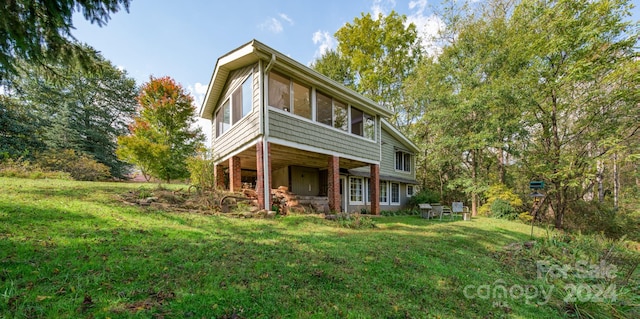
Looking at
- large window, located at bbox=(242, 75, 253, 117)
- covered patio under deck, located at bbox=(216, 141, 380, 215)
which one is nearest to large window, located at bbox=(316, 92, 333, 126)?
covered patio under deck, located at bbox=(216, 141, 380, 215)

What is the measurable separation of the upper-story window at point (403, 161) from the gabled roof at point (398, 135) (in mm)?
556

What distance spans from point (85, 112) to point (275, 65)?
22.5 meters

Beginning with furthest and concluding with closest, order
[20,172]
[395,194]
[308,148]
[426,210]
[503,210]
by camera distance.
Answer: [395,194]
[503,210]
[426,210]
[20,172]
[308,148]

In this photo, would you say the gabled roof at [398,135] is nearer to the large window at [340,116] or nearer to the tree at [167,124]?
the large window at [340,116]

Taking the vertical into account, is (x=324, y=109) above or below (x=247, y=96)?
below

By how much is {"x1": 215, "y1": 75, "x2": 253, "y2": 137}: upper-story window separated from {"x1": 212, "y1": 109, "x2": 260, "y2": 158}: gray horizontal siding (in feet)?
0.94

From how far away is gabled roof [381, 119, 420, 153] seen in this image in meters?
15.1

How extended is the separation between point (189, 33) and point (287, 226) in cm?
876

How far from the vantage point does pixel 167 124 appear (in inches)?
639

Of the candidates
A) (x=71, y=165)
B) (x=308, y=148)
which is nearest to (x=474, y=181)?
(x=308, y=148)

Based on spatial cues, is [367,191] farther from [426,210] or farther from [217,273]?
[217,273]

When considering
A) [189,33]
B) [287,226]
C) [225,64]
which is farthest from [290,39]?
[287,226]

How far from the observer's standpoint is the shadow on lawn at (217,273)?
2.35 m

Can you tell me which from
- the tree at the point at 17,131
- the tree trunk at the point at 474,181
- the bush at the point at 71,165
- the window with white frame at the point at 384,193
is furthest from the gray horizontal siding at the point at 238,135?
the tree trunk at the point at 474,181
